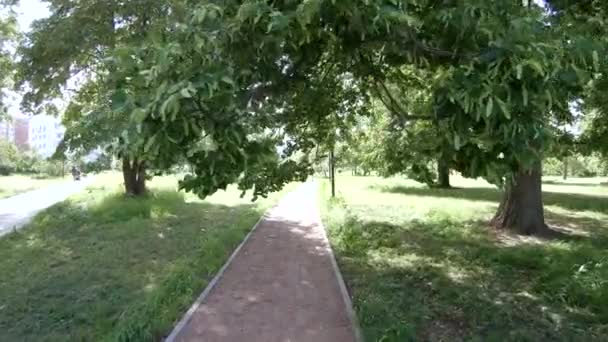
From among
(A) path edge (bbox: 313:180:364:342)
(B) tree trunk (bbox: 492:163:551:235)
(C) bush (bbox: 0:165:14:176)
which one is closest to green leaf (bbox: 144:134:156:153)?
(A) path edge (bbox: 313:180:364:342)

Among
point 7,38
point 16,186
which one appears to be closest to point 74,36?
point 7,38

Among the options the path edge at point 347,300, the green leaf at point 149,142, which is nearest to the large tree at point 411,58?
the green leaf at point 149,142

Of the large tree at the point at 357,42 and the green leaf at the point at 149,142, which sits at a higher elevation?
the large tree at the point at 357,42

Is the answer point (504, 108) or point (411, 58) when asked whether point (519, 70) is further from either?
point (411, 58)

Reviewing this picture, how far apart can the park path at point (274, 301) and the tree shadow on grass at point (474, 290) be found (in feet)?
1.23

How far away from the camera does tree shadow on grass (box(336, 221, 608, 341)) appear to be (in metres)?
5.93

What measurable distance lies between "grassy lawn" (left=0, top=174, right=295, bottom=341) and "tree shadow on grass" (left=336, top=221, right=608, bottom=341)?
8.42 ft

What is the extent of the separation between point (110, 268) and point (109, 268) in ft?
0.06

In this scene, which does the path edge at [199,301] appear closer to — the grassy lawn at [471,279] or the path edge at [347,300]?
the path edge at [347,300]

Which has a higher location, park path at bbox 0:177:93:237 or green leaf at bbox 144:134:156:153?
green leaf at bbox 144:134:156:153

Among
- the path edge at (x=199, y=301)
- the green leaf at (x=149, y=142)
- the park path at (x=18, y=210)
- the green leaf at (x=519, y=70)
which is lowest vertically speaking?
the park path at (x=18, y=210)

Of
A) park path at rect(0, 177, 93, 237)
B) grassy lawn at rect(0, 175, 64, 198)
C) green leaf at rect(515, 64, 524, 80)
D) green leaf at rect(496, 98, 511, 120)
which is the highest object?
green leaf at rect(515, 64, 524, 80)

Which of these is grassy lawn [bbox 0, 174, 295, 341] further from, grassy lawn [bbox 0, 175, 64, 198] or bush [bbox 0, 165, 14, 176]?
bush [bbox 0, 165, 14, 176]

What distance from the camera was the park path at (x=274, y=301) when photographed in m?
5.76
